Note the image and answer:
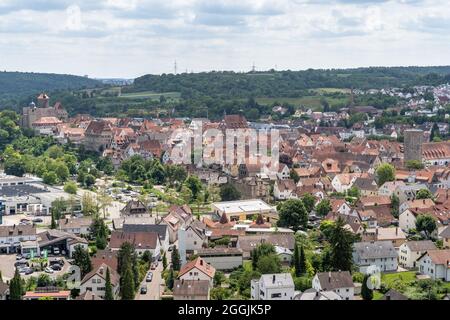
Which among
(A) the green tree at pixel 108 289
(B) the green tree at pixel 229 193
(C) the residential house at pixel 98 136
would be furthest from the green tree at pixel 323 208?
(C) the residential house at pixel 98 136

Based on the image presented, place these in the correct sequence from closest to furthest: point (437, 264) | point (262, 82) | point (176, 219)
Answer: point (437, 264), point (176, 219), point (262, 82)

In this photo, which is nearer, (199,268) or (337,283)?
(337,283)

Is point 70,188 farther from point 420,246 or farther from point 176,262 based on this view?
point 420,246

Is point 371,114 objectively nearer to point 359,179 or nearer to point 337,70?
point 359,179

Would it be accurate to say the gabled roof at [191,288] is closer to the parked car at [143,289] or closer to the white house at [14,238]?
the parked car at [143,289]

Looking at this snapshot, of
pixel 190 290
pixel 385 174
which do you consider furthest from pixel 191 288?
pixel 385 174

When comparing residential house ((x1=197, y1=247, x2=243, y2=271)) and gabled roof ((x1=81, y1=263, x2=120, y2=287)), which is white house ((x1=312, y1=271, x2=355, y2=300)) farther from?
gabled roof ((x1=81, y1=263, x2=120, y2=287))
